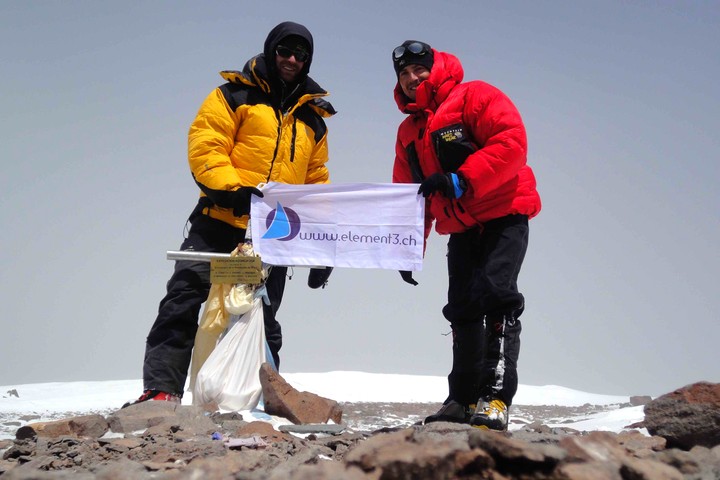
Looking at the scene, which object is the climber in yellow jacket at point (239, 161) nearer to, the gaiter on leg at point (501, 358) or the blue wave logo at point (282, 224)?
the blue wave logo at point (282, 224)

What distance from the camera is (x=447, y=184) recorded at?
4.12m

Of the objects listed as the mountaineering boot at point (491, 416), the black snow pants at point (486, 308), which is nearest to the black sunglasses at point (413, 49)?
the black snow pants at point (486, 308)

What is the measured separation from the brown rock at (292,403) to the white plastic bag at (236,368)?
10cm

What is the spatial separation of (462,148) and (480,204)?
1.21ft

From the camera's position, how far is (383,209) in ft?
16.2

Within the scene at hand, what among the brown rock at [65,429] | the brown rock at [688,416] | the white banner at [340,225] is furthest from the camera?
the white banner at [340,225]

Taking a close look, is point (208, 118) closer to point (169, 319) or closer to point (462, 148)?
point (169, 319)

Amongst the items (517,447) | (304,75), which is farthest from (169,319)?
(517,447)

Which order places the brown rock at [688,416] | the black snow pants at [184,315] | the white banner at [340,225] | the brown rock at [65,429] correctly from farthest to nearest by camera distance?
the white banner at [340,225] → the black snow pants at [184,315] → the brown rock at [65,429] → the brown rock at [688,416]

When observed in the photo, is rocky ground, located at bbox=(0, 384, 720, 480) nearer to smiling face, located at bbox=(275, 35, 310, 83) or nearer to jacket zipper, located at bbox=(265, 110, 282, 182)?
jacket zipper, located at bbox=(265, 110, 282, 182)

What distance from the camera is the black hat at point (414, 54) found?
14.8 ft

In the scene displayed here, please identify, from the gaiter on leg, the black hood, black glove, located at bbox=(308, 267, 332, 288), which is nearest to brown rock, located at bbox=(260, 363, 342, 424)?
black glove, located at bbox=(308, 267, 332, 288)

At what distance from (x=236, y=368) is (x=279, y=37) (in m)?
2.45

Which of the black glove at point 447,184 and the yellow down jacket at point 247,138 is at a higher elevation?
the yellow down jacket at point 247,138
